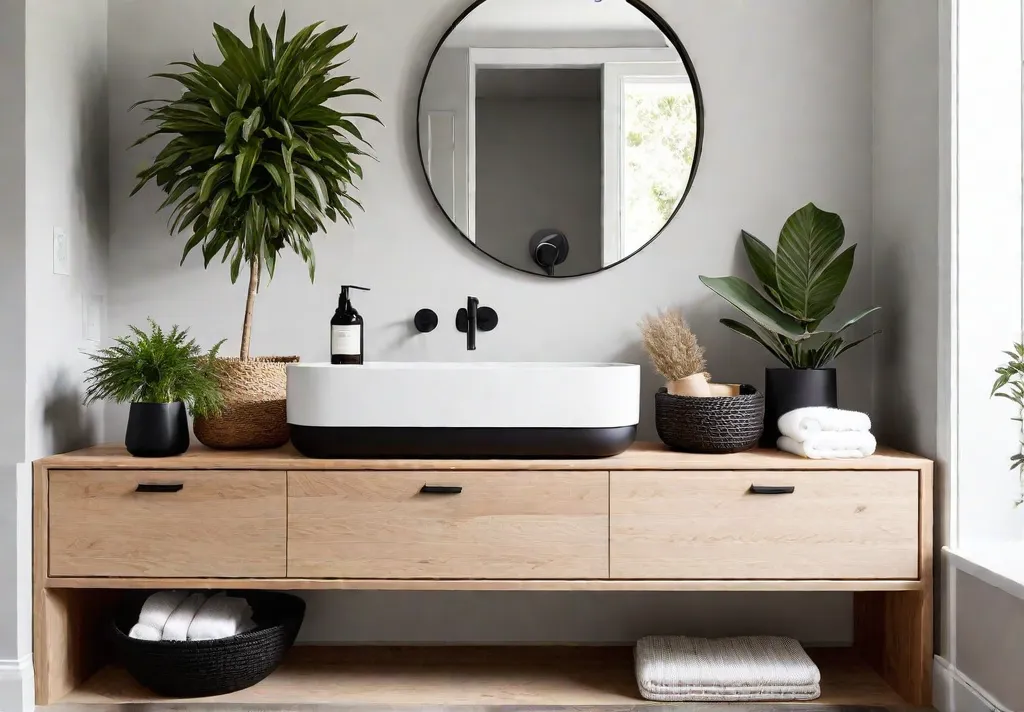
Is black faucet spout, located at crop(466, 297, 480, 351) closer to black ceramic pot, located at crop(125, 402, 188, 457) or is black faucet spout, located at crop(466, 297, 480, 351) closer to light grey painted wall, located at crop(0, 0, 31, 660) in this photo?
black ceramic pot, located at crop(125, 402, 188, 457)

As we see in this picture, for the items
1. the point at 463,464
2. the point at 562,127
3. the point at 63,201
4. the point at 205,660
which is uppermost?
the point at 562,127

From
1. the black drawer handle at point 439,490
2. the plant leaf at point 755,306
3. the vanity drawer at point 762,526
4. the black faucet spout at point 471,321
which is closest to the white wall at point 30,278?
the black drawer handle at point 439,490

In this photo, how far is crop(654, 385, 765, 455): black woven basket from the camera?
1765 mm

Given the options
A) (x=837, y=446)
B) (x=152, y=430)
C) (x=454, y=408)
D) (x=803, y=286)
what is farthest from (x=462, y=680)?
(x=803, y=286)

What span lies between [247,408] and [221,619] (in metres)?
0.50

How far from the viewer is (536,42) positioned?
81.5 inches


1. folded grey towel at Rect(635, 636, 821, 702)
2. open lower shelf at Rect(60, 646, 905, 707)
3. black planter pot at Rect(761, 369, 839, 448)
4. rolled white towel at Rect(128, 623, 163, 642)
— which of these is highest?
black planter pot at Rect(761, 369, 839, 448)

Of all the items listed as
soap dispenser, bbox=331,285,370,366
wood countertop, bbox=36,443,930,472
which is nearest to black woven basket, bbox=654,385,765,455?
wood countertop, bbox=36,443,930,472

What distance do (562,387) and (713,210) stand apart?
767mm

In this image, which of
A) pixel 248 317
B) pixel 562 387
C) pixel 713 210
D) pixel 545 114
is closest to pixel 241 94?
pixel 248 317

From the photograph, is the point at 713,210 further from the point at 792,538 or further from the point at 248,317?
the point at 248,317

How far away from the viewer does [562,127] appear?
2.08 meters

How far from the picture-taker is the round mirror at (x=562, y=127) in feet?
6.80

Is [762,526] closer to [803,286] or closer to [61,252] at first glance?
[803,286]
